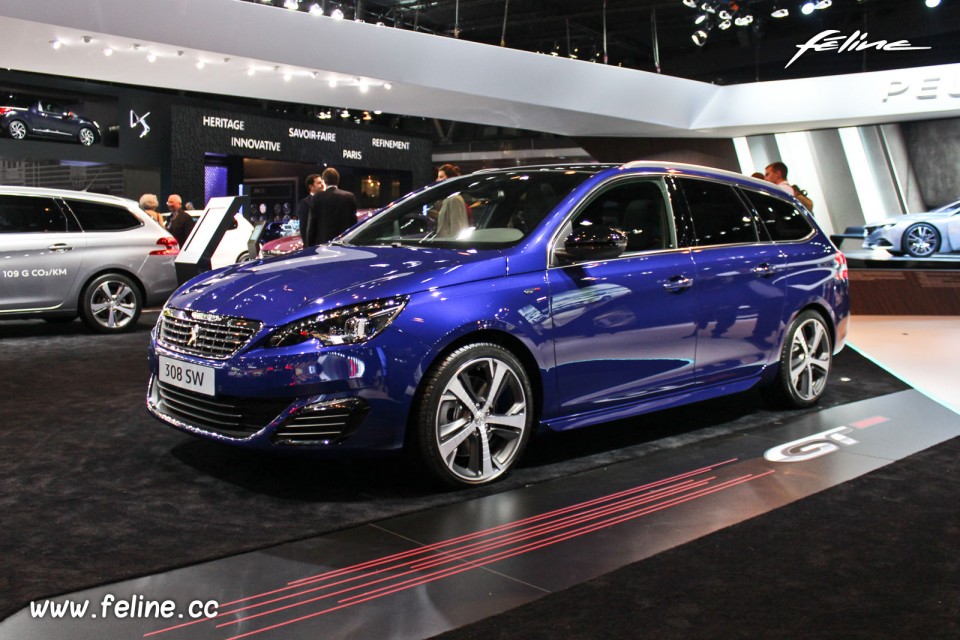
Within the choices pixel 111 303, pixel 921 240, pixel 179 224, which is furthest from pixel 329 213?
pixel 921 240

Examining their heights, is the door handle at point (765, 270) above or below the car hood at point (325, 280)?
below

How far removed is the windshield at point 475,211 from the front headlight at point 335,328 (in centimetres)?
77

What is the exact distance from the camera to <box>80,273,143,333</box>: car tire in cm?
849

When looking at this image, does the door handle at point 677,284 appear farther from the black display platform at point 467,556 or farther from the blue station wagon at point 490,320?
the black display platform at point 467,556

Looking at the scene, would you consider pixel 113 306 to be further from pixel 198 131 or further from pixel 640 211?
pixel 198 131

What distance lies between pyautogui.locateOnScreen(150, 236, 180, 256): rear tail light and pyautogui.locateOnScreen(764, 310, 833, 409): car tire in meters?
5.88

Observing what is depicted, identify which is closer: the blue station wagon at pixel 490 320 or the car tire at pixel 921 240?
the blue station wagon at pixel 490 320

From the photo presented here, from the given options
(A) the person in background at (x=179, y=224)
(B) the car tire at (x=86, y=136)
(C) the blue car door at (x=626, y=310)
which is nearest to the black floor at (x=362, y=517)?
(C) the blue car door at (x=626, y=310)

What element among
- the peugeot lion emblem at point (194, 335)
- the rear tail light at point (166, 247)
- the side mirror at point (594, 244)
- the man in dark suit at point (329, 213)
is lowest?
the peugeot lion emblem at point (194, 335)

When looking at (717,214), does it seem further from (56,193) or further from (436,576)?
(56,193)

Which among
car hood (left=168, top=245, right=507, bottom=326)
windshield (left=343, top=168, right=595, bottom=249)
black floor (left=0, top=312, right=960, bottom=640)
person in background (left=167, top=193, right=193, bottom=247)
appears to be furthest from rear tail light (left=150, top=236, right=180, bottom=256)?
car hood (left=168, top=245, right=507, bottom=326)

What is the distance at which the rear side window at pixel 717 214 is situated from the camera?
4.70 meters

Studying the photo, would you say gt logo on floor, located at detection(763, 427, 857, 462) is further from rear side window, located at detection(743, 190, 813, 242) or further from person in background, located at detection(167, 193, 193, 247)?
person in background, located at detection(167, 193, 193, 247)

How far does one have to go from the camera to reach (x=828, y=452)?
14.8ft
